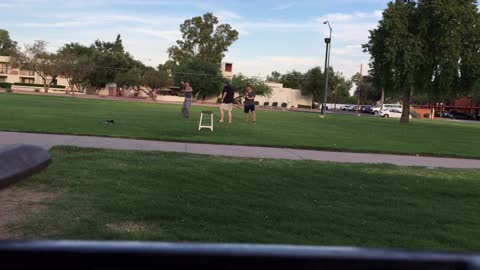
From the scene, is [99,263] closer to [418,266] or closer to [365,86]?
[418,266]

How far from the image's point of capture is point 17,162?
3691 millimetres

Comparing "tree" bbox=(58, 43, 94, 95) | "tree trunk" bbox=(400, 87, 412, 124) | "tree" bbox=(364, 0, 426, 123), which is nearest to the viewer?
"tree" bbox=(364, 0, 426, 123)

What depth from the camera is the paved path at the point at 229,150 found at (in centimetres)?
1209

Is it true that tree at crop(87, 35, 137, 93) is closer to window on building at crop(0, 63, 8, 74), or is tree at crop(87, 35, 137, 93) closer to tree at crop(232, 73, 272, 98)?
tree at crop(232, 73, 272, 98)

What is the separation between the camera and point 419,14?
3747 cm

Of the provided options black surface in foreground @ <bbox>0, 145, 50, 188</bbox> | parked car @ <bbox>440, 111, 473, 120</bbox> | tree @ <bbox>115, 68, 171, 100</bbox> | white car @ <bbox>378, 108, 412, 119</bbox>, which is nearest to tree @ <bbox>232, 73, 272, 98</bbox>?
tree @ <bbox>115, 68, 171, 100</bbox>

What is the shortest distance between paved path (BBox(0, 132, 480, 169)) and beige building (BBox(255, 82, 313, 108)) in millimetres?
77254

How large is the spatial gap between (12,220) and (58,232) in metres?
0.71

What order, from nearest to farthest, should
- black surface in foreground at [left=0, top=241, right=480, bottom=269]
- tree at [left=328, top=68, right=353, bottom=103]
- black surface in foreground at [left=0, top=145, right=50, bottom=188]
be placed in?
black surface in foreground at [left=0, top=241, right=480, bottom=269]
black surface in foreground at [left=0, top=145, right=50, bottom=188]
tree at [left=328, top=68, right=353, bottom=103]

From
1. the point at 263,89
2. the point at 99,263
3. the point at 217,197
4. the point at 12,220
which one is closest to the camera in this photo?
the point at 99,263

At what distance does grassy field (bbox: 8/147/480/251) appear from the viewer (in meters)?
5.56

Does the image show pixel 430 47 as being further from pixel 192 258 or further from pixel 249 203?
pixel 192 258

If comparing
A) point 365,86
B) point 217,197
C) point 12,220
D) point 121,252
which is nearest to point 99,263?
point 121,252

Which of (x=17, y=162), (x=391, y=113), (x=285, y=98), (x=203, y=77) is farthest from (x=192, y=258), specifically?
(x=285, y=98)
